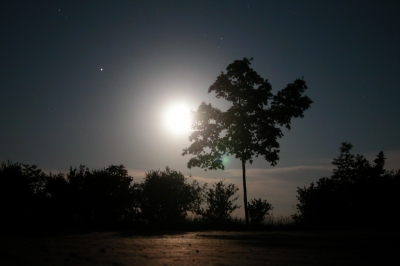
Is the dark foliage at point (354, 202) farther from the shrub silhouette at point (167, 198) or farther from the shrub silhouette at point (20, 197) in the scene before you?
the shrub silhouette at point (20, 197)

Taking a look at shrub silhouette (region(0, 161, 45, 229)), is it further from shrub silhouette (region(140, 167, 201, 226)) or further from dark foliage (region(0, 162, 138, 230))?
shrub silhouette (region(140, 167, 201, 226))

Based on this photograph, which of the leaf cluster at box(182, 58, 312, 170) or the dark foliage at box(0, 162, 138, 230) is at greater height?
the leaf cluster at box(182, 58, 312, 170)

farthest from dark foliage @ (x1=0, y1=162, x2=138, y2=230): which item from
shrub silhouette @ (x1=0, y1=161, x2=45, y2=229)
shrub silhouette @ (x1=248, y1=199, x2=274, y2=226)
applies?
shrub silhouette @ (x1=248, y1=199, x2=274, y2=226)

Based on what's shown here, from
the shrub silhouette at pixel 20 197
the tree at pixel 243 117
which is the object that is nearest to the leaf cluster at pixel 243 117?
the tree at pixel 243 117

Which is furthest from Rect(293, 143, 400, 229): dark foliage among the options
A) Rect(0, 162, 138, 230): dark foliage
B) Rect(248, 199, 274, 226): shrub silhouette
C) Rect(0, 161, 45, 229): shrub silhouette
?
Rect(0, 161, 45, 229): shrub silhouette

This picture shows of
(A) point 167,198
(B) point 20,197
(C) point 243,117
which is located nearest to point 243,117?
(C) point 243,117

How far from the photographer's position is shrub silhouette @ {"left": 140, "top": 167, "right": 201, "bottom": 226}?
22.0 metres

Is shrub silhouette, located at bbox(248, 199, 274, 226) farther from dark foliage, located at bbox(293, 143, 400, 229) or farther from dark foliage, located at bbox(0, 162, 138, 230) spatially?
dark foliage, located at bbox(0, 162, 138, 230)

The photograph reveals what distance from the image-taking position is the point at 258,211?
20844 millimetres

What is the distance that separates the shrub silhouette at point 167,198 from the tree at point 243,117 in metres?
1.61

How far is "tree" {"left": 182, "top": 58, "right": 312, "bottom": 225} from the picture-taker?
21891mm

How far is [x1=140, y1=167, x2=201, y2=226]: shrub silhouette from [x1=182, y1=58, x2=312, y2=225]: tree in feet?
5.30

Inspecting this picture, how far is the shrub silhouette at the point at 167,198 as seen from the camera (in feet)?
72.0

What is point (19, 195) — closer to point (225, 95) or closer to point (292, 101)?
point (225, 95)
